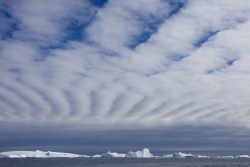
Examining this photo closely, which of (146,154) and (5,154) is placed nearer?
(146,154)

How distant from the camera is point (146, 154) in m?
121

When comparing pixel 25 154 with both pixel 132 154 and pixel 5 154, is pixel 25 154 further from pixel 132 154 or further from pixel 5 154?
pixel 132 154

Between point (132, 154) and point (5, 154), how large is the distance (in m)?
69.1

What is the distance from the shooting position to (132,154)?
126812 millimetres

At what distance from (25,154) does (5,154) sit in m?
10.4

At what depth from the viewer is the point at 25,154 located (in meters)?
147

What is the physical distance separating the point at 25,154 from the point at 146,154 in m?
67.0

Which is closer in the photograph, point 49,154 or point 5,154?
point 49,154

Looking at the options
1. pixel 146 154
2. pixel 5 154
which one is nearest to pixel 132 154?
pixel 146 154

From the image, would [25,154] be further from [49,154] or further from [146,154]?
[146,154]

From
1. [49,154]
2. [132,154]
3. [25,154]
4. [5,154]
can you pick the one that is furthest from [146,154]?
[5,154]

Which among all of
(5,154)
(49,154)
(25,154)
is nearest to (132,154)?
(49,154)

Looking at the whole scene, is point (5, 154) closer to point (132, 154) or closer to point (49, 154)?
point (49, 154)

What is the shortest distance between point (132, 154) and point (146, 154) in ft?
27.7
